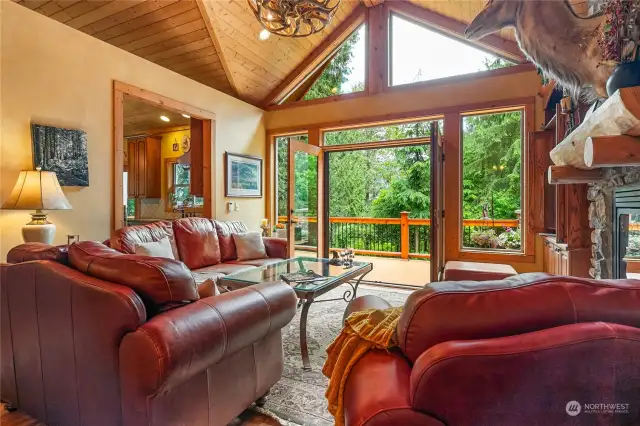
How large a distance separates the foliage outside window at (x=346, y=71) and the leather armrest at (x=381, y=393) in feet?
15.4

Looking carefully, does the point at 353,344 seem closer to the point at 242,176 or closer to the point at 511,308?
the point at 511,308

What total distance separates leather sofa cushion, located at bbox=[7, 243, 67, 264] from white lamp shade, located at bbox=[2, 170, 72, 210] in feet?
3.26

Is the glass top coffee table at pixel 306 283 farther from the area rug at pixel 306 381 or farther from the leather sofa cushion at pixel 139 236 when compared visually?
the leather sofa cushion at pixel 139 236

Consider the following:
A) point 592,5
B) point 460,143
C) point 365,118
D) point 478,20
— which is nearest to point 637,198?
point 592,5

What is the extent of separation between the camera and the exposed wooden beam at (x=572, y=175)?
2.11 meters

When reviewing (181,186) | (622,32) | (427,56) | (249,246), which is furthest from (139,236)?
(427,56)

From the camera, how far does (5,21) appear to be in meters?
2.58

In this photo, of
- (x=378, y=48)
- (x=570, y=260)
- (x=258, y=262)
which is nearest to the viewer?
(x=570, y=260)

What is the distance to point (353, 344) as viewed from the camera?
1.03 metres

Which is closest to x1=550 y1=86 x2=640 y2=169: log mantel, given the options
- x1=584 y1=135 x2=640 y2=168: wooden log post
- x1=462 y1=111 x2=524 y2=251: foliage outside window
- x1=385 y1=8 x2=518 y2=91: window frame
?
x1=584 y1=135 x2=640 y2=168: wooden log post

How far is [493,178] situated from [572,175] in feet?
7.56

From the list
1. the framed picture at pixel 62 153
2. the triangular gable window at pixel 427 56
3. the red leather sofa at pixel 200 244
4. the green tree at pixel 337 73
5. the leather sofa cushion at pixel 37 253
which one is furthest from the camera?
the green tree at pixel 337 73

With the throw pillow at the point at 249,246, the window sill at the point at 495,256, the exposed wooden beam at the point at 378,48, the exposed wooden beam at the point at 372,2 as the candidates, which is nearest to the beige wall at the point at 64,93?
the throw pillow at the point at 249,246

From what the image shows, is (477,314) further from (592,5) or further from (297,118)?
(297,118)
